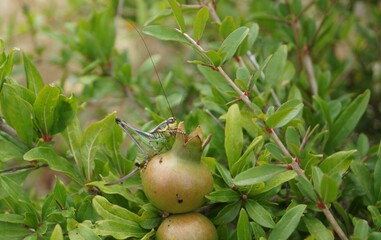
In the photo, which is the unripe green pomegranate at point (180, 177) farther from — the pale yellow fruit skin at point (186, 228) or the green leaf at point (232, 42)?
the green leaf at point (232, 42)

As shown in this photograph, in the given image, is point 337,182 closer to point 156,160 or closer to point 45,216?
point 156,160

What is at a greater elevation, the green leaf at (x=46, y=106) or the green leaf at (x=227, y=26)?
the green leaf at (x=227, y=26)

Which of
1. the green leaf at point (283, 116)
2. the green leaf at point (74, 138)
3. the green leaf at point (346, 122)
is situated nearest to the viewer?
the green leaf at point (283, 116)

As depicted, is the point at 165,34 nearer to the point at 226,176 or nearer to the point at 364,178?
the point at 226,176

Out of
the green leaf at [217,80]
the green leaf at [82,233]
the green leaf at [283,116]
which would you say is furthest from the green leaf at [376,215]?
the green leaf at [82,233]

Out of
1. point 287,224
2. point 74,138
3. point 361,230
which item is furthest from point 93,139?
point 361,230

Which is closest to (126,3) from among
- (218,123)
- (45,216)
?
(218,123)

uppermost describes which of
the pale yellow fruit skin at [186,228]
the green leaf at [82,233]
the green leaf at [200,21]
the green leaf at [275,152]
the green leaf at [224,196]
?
the green leaf at [200,21]
